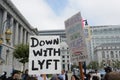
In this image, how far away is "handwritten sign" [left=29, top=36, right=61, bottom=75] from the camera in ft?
21.1

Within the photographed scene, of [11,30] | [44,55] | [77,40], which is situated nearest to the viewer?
[44,55]

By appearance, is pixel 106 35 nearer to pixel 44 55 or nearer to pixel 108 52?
Answer: pixel 108 52

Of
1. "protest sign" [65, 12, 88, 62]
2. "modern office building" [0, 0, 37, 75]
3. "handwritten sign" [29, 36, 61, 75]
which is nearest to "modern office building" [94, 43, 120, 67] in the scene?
"modern office building" [0, 0, 37, 75]

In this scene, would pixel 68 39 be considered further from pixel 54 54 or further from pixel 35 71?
pixel 35 71

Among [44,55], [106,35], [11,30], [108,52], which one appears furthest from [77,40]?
[106,35]

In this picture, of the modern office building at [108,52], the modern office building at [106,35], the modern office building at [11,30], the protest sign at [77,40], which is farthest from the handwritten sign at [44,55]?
the modern office building at [106,35]

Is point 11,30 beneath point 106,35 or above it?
beneath

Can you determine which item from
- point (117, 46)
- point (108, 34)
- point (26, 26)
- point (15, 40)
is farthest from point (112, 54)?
point (15, 40)

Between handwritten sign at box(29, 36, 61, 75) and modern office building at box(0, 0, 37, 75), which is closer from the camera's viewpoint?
handwritten sign at box(29, 36, 61, 75)

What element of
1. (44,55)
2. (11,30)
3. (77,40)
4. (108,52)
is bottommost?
(108,52)

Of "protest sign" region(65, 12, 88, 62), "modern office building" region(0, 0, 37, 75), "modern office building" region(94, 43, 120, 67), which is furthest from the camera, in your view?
"modern office building" region(94, 43, 120, 67)

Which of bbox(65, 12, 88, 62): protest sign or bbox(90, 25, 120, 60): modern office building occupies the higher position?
bbox(90, 25, 120, 60): modern office building

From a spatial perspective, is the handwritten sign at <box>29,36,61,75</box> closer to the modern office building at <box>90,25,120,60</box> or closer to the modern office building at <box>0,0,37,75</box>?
the modern office building at <box>0,0,37,75</box>

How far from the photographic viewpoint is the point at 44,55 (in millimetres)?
6617
